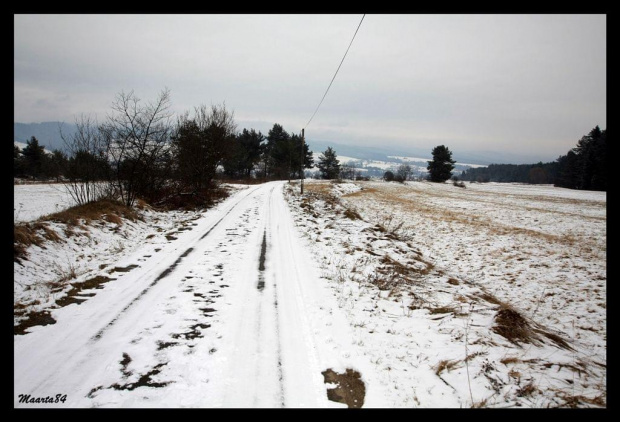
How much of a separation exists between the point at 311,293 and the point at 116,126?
13836 millimetres

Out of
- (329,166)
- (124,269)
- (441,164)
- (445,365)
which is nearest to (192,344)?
(445,365)

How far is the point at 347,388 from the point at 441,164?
74.3 meters

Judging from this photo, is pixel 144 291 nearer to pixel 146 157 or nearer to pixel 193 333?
pixel 193 333

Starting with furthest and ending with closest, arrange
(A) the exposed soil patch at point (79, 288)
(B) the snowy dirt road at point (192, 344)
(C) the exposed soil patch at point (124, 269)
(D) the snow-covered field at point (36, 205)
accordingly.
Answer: (D) the snow-covered field at point (36, 205) → (C) the exposed soil patch at point (124, 269) → (A) the exposed soil patch at point (79, 288) → (B) the snowy dirt road at point (192, 344)

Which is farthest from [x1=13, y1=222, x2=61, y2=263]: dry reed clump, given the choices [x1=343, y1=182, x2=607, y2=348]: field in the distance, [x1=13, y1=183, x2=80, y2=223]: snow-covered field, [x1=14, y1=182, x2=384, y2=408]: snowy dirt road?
[x1=343, y1=182, x2=607, y2=348]: field in the distance

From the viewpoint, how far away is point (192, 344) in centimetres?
402

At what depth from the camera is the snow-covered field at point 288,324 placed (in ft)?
10.8

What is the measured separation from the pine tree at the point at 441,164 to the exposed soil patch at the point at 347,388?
242 feet

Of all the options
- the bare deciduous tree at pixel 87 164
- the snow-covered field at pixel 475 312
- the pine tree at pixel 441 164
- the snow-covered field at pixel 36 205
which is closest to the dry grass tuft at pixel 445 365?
the snow-covered field at pixel 475 312

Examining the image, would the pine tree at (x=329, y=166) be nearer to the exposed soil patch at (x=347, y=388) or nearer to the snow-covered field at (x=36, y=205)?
the snow-covered field at (x=36, y=205)

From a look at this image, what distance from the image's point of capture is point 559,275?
909 cm

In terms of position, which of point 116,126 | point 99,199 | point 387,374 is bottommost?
point 387,374

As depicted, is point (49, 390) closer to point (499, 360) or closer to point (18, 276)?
point (18, 276)
